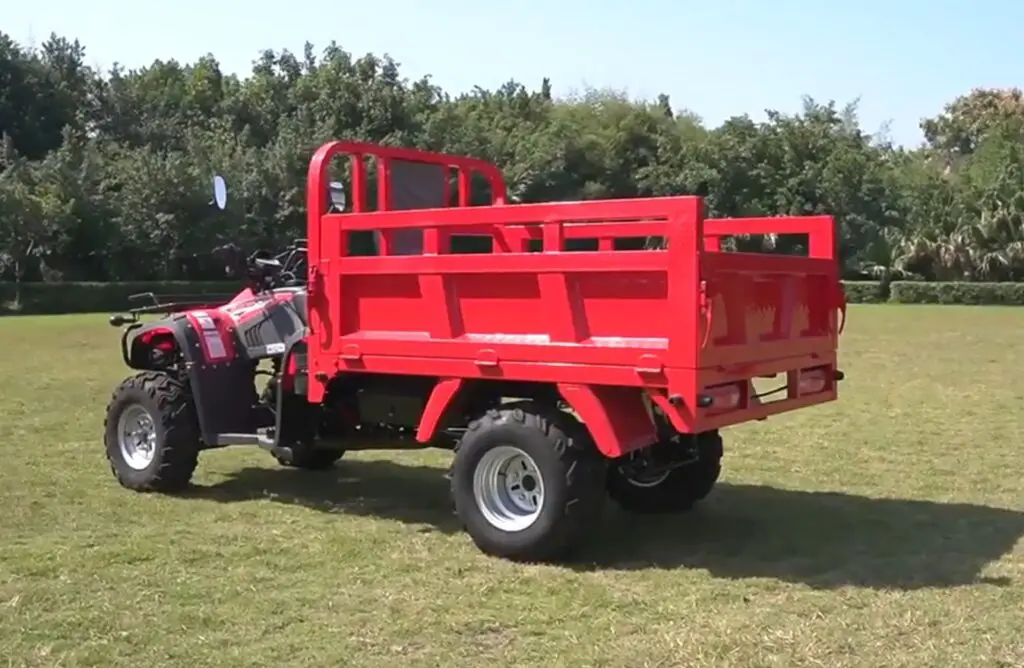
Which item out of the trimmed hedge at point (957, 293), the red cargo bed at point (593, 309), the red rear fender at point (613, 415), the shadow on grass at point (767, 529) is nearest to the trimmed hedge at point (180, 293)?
the trimmed hedge at point (957, 293)

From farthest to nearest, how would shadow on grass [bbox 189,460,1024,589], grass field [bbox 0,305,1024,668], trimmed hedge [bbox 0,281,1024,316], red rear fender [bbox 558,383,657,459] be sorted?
trimmed hedge [bbox 0,281,1024,316]
shadow on grass [bbox 189,460,1024,589]
red rear fender [bbox 558,383,657,459]
grass field [bbox 0,305,1024,668]

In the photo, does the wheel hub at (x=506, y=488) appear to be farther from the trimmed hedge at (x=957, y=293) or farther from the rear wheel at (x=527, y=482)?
the trimmed hedge at (x=957, y=293)

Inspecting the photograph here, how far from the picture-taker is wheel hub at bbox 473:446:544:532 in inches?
247

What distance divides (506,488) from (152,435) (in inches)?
115

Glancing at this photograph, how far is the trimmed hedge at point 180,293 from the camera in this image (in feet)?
121

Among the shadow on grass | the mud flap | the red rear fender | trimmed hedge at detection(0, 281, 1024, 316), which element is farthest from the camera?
A: trimmed hedge at detection(0, 281, 1024, 316)

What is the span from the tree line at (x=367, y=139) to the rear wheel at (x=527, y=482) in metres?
29.6

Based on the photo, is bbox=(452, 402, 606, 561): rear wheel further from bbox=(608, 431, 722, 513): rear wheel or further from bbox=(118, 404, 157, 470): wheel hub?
bbox=(118, 404, 157, 470): wheel hub

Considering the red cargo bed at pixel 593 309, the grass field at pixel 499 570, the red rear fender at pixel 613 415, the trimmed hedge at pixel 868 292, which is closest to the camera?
the grass field at pixel 499 570

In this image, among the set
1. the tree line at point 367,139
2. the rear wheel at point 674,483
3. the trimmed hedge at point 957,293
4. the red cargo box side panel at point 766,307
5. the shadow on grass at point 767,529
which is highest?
the tree line at point 367,139

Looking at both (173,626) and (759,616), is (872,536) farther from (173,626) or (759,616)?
(173,626)

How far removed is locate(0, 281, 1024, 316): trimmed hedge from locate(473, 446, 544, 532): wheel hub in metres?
27.9

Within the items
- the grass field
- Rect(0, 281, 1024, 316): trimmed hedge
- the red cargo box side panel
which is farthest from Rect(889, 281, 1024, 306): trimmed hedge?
the red cargo box side panel

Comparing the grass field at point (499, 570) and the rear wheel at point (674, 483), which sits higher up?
the rear wheel at point (674, 483)
